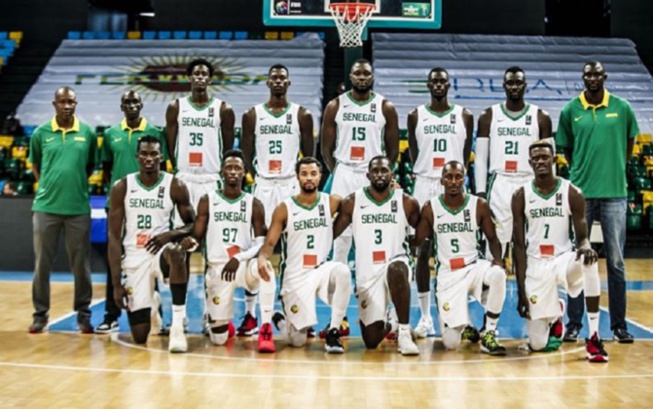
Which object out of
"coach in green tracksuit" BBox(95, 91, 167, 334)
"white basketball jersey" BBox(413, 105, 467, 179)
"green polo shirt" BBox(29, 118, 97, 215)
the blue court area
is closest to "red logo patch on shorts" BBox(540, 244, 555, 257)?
the blue court area

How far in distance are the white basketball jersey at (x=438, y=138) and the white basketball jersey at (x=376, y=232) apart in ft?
2.16

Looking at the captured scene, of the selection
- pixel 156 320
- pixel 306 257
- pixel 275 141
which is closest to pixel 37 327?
pixel 156 320

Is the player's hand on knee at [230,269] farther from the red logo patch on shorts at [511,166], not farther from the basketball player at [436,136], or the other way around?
the red logo patch on shorts at [511,166]

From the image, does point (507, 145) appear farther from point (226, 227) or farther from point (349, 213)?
point (226, 227)

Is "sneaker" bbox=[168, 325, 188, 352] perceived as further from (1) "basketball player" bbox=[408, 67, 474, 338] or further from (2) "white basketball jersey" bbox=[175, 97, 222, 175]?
(1) "basketball player" bbox=[408, 67, 474, 338]

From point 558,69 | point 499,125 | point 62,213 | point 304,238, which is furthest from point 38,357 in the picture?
point 558,69

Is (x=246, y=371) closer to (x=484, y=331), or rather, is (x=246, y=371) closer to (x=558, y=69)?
(x=484, y=331)

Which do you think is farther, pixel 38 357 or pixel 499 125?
pixel 499 125

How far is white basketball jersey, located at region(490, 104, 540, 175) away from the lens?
6.84m

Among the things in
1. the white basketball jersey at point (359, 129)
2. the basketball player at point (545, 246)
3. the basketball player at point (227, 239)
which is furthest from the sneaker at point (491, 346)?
the white basketball jersey at point (359, 129)

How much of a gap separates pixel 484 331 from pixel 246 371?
186 cm

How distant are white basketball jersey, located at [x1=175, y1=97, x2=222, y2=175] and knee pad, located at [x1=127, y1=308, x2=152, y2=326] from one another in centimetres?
123

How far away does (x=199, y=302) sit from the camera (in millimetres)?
8508

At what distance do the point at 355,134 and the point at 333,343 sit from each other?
177 centimetres
